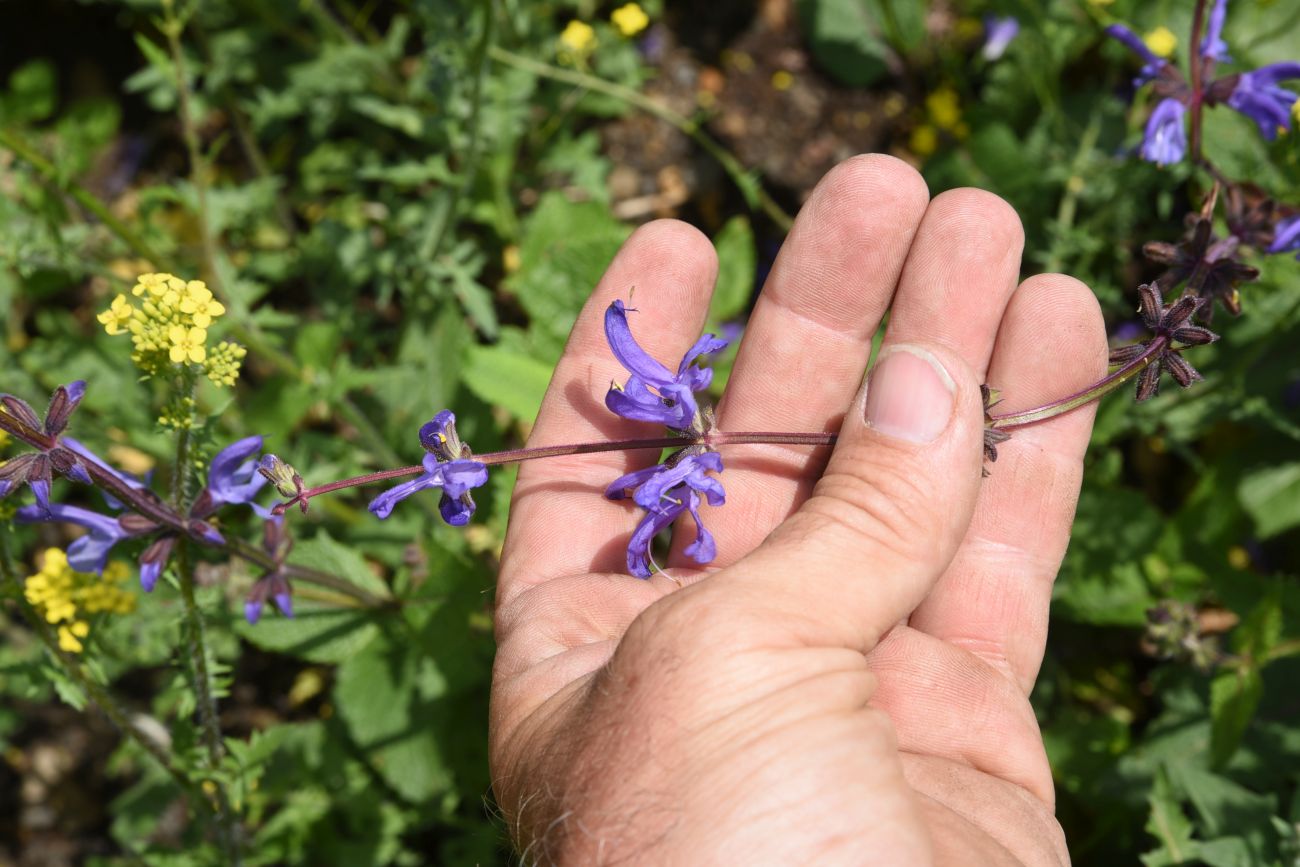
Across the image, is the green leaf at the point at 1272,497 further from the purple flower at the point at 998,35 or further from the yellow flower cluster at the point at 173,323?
the yellow flower cluster at the point at 173,323

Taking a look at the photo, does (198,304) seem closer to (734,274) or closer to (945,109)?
(734,274)

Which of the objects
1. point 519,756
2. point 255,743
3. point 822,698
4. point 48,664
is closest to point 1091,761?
point 822,698

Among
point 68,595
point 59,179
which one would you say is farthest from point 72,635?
point 59,179

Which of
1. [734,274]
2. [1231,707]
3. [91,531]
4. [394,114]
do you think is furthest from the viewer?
[734,274]

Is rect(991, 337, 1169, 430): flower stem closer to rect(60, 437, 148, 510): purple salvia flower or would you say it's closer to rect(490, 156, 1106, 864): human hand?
rect(490, 156, 1106, 864): human hand

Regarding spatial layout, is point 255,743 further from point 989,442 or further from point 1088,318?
point 1088,318
